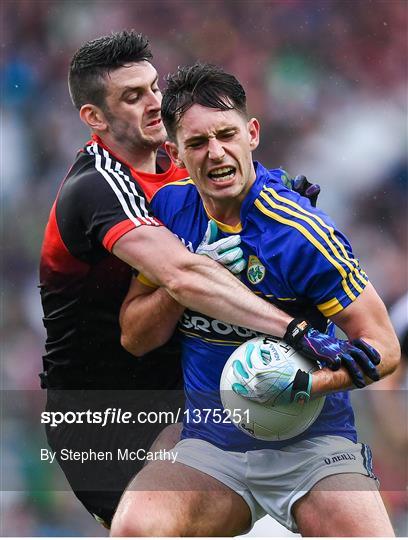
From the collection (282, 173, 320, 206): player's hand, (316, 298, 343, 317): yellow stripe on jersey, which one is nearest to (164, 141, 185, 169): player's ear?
(282, 173, 320, 206): player's hand

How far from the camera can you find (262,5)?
28.8 ft

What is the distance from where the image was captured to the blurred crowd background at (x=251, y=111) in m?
7.88

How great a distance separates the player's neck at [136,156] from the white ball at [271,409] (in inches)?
53.3

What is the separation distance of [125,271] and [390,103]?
4514 millimetres

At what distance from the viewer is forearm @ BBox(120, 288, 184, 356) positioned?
13.0ft

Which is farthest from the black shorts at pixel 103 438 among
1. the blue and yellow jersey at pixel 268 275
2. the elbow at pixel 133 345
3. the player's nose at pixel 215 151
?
the player's nose at pixel 215 151

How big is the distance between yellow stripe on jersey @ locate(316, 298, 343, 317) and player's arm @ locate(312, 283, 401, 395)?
0.06 feet

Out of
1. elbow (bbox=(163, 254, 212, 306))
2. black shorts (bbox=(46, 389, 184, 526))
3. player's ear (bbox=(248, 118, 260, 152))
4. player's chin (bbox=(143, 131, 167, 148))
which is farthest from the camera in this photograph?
black shorts (bbox=(46, 389, 184, 526))

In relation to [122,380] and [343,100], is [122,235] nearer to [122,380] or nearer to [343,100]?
[122,380]

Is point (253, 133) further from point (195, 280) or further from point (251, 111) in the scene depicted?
point (251, 111)

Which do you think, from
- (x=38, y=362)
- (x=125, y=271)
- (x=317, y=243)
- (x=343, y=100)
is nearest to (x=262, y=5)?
(x=343, y=100)

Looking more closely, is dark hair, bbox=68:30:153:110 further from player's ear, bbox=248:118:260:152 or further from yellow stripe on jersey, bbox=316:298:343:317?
yellow stripe on jersey, bbox=316:298:343:317

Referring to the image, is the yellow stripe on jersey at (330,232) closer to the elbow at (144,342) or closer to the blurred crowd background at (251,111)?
the elbow at (144,342)

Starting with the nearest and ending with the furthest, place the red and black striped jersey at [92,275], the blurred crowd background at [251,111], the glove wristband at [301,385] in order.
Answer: the glove wristband at [301,385], the red and black striped jersey at [92,275], the blurred crowd background at [251,111]
